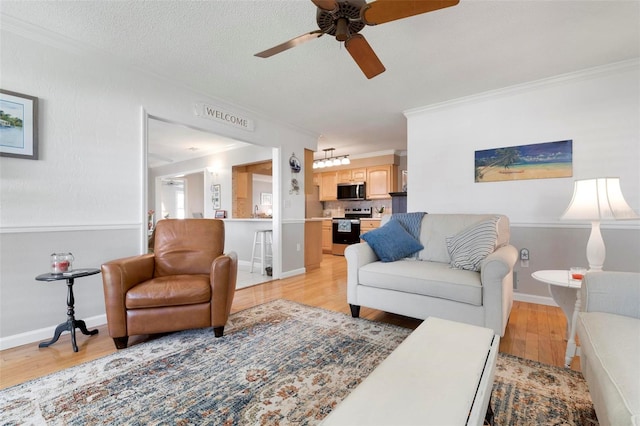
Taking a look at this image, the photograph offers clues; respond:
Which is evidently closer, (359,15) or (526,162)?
(359,15)

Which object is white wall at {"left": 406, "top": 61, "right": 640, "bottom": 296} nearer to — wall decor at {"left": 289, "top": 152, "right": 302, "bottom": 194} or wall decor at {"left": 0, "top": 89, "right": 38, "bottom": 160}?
wall decor at {"left": 289, "top": 152, "right": 302, "bottom": 194}

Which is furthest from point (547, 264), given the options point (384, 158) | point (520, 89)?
point (384, 158)

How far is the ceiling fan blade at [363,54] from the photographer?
6.06 feet

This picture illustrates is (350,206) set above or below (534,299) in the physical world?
above

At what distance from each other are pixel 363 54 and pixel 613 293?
6.46ft

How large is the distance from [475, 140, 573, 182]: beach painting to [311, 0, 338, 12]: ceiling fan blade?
2718mm

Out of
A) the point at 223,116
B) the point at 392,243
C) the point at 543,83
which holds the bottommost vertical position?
the point at 392,243

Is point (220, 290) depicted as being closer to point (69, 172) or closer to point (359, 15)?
point (69, 172)

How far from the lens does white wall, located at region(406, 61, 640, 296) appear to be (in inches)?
109

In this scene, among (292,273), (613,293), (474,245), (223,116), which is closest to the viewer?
(613,293)

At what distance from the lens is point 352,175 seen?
23.5ft

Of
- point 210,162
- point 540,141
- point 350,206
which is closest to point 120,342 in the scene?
point 540,141

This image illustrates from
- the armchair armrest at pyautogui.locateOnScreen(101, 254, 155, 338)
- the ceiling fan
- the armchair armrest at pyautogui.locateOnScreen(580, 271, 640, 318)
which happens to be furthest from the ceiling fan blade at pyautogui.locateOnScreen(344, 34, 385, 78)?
the armchair armrest at pyautogui.locateOnScreen(101, 254, 155, 338)

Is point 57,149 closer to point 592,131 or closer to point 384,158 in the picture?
point 592,131
